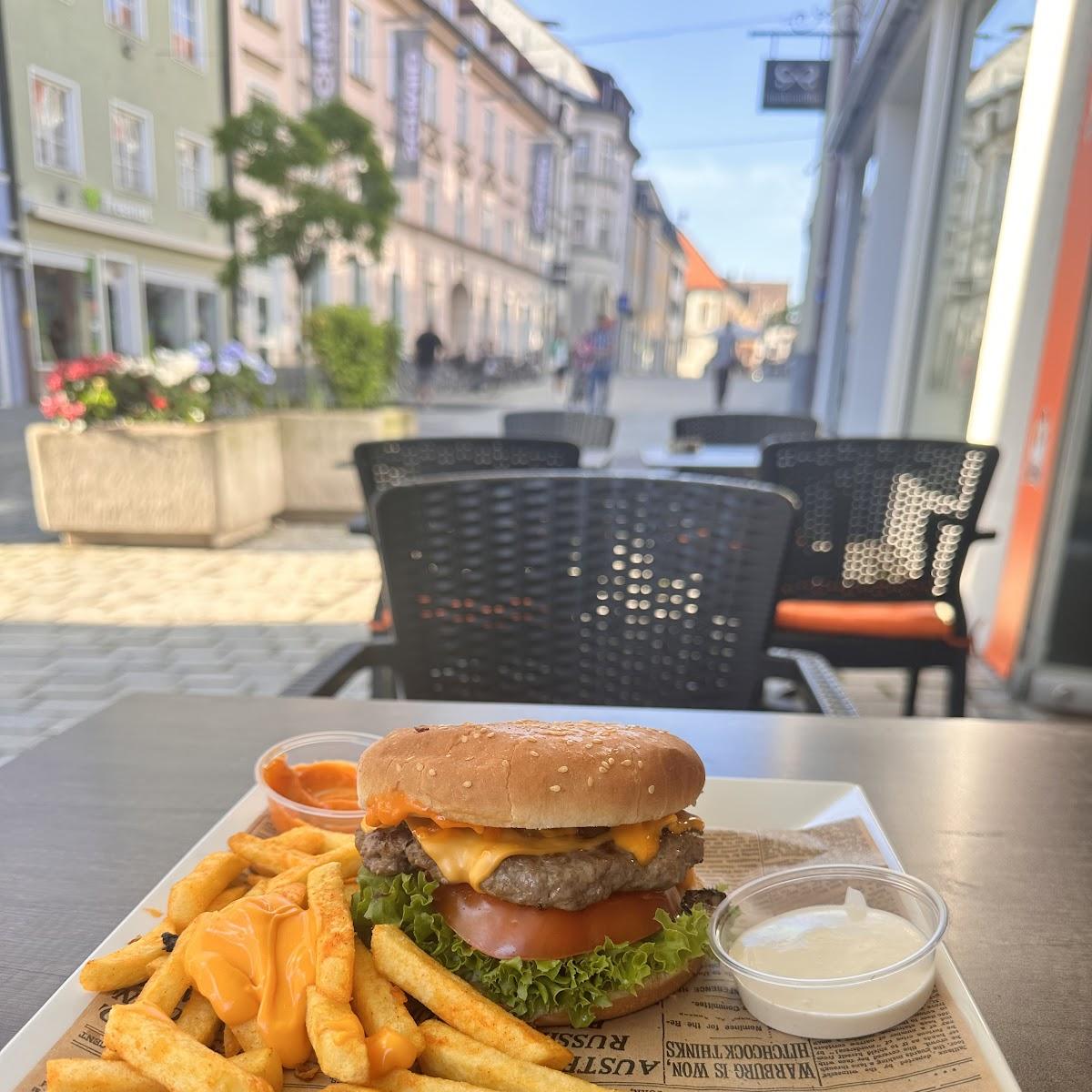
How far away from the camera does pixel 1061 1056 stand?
797 mm

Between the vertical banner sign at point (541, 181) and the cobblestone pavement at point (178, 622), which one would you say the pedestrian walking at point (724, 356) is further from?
the vertical banner sign at point (541, 181)

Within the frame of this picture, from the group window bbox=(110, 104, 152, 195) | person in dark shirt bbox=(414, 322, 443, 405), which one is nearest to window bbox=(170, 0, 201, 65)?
window bbox=(110, 104, 152, 195)

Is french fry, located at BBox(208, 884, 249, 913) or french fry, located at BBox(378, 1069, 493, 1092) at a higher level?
french fry, located at BBox(378, 1069, 493, 1092)

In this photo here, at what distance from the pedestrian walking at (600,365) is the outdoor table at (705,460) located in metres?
16.1

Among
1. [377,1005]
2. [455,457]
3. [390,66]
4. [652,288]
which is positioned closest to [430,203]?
[390,66]

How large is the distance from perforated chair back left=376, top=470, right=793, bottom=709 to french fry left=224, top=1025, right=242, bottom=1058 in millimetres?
1276

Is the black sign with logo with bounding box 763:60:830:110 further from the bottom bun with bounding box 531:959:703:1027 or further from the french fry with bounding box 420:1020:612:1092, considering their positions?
the french fry with bounding box 420:1020:612:1092

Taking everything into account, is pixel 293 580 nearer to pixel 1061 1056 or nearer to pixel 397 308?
pixel 1061 1056

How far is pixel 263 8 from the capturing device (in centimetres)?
1989

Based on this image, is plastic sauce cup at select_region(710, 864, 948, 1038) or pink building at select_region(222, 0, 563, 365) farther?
pink building at select_region(222, 0, 563, 365)

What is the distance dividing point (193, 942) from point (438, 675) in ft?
4.21

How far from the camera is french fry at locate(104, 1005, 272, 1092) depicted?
2.27ft

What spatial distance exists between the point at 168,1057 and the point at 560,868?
368mm

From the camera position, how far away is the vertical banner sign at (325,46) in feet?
54.1
